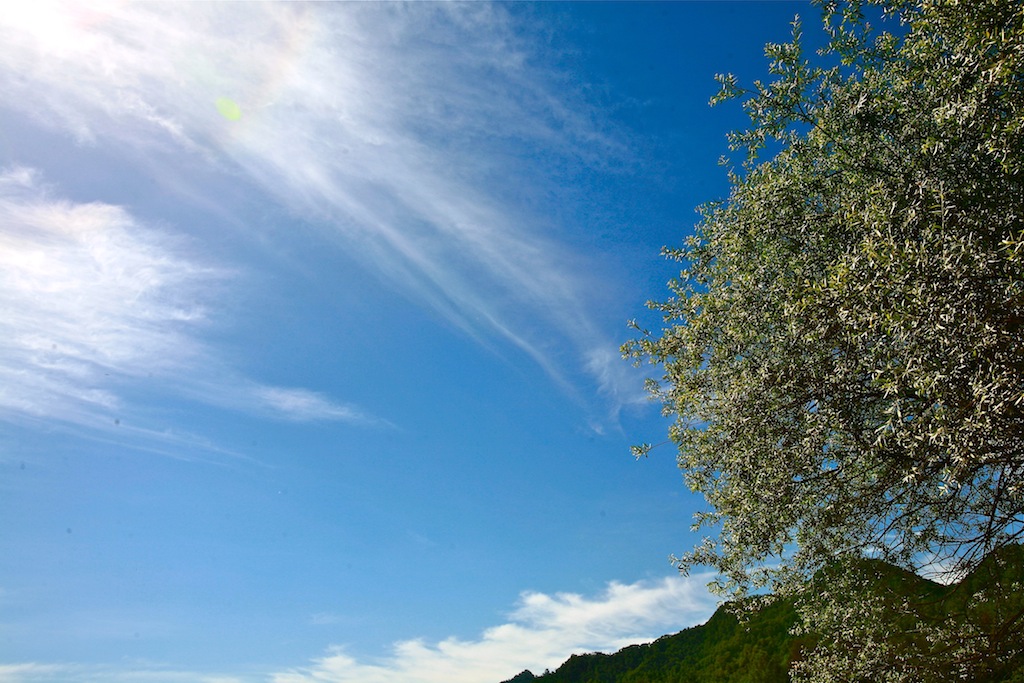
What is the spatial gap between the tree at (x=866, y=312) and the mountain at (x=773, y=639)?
109 cm

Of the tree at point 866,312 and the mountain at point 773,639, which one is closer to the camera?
the tree at point 866,312

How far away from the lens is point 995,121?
1566 cm

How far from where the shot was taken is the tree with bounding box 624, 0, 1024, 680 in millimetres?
14227

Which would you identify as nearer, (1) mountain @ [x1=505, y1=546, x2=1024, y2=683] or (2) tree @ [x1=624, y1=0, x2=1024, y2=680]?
(2) tree @ [x1=624, y1=0, x2=1024, y2=680]

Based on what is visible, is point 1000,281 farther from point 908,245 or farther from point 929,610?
point 929,610

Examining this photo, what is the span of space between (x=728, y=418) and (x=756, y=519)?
160 inches

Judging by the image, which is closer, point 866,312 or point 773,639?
point 866,312

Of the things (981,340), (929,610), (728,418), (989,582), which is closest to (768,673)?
(929,610)

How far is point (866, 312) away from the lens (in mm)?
15008

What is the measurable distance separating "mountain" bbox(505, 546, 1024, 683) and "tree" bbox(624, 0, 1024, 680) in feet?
3.58

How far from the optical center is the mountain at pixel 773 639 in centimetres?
2211

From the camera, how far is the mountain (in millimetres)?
22109

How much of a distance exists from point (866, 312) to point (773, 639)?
7289cm

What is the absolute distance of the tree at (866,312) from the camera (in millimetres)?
14227
